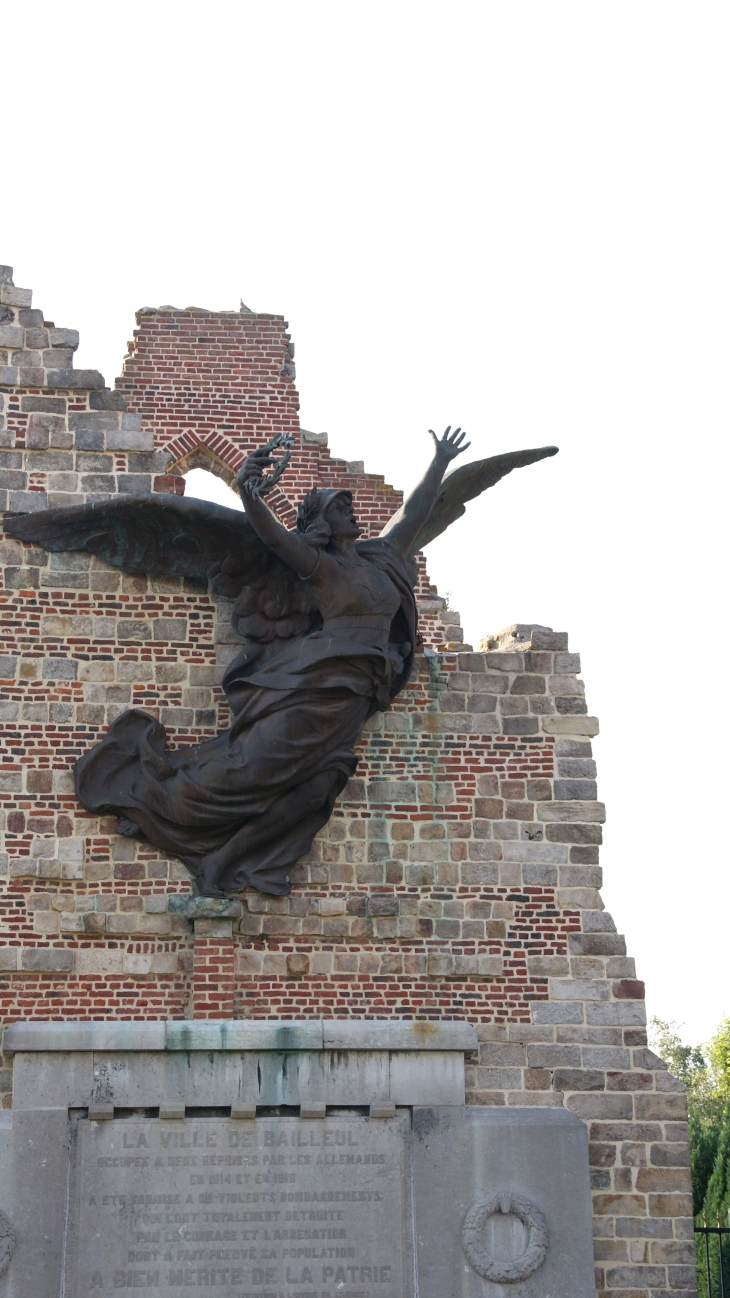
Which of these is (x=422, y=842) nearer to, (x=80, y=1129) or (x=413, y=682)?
(x=413, y=682)

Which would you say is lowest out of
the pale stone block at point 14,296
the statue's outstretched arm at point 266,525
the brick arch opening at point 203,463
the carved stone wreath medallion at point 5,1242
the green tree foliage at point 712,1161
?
the carved stone wreath medallion at point 5,1242

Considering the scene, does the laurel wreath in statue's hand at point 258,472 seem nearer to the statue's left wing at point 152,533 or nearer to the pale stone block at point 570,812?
the statue's left wing at point 152,533

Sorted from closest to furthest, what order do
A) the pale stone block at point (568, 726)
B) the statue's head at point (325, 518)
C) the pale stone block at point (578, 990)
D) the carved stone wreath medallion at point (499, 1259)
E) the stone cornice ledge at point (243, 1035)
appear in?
the carved stone wreath medallion at point (499, 1259), the stone cornice ledge at point (243, 1035), the pale stone block at point (578, 990), the statue's head at point (325, 518), the pale stone block at point (568, 726)

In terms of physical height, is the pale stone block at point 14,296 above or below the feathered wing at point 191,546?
above

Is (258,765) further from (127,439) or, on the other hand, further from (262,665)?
(127,439)

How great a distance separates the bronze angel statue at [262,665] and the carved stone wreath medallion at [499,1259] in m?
2.67

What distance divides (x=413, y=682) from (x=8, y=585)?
3204 millimetres

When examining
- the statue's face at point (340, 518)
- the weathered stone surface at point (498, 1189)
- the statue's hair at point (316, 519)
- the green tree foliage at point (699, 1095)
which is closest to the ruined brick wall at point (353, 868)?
the weathered stone surface at point (498, 1189)

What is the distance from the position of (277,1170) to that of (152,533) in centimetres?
482

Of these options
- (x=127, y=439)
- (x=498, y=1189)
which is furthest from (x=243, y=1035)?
(x=127, y=439)

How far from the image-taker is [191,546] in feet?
43.9

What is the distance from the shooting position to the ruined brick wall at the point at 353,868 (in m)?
12.4

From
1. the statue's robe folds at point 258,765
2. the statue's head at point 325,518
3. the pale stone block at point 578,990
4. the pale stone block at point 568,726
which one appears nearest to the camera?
the statue's robe folds at point 258,765

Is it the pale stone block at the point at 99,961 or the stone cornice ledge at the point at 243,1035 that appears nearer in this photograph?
the stone cornice ledge at the point at 243,1035
